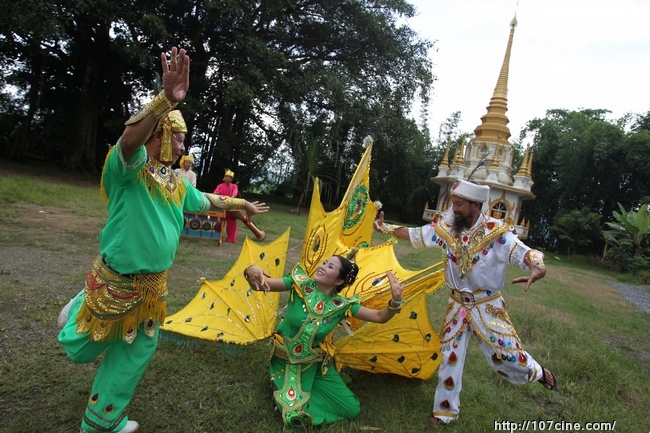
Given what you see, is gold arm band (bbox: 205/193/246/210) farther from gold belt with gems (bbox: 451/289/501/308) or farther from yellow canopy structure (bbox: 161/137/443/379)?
gold belt with gems (bbox: 451/289/501/308)

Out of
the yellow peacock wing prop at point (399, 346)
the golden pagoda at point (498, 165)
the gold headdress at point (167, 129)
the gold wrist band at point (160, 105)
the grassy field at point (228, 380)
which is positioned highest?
the golden pagoda at point (498, 165)

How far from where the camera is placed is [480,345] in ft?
9.52

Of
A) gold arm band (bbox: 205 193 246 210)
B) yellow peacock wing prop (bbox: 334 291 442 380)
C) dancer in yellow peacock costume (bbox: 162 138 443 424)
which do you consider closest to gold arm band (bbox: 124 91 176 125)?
gold arm band (bbox: 205 193 246 210)

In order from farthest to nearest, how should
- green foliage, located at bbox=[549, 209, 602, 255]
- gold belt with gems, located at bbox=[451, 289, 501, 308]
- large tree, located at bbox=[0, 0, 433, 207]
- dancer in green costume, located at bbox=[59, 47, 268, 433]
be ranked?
green foliage, located at bbox=[549, 209, 602, 255], large tree, located at bbox=[0, 0, 433, 207], gold belt with gems, located at bbox=[451, 289, 501, 308], dancer in green costume, located at bbox=[59, 47, 268, 433]

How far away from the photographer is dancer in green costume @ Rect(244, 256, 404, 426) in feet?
8.97

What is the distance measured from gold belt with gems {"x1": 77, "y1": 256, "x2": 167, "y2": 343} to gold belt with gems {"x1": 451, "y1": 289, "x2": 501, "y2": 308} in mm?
2083

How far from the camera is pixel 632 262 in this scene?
1558 cm

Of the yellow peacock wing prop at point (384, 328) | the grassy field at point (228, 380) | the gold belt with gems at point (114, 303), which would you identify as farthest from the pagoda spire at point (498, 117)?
the gold belt with gems at point (114, 303)

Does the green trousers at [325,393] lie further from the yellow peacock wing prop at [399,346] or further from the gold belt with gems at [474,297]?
the gold belt with gems at [474,297]

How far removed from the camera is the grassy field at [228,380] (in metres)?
2.55

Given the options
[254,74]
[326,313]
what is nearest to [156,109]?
[326,313]

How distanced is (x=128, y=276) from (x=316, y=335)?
1.30m

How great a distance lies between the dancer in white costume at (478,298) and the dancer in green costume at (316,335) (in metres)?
0.68

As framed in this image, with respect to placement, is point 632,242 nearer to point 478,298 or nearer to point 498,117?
point 498,117
